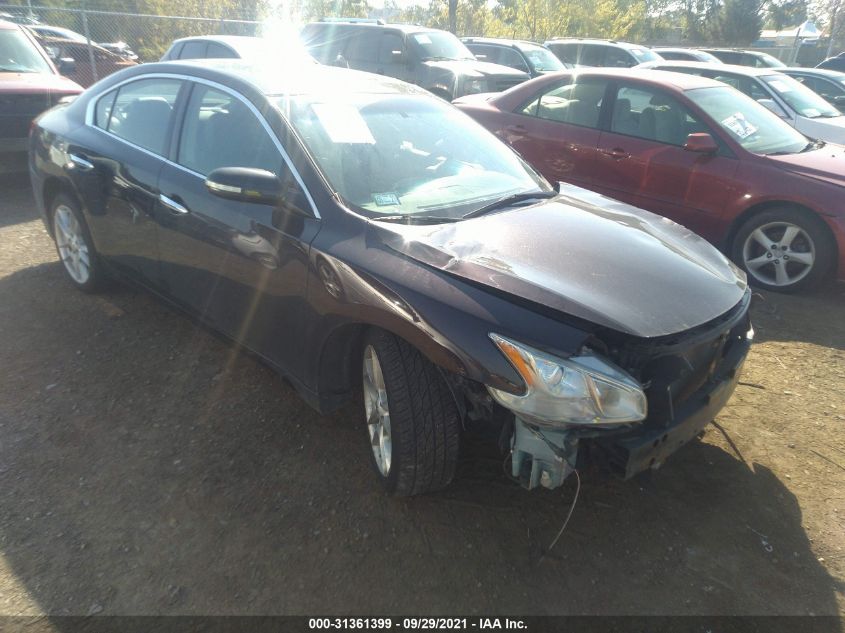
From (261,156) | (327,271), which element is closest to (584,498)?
(327,271)

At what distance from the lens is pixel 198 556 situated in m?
2.46

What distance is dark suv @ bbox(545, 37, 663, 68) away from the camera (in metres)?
14.4

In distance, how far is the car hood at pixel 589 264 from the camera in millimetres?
2352

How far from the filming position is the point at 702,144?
17.7ft

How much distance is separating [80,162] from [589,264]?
10.9 feet

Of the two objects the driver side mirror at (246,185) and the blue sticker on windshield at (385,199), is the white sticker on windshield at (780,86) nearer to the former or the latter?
the blue sticker on windshield at (385,199)

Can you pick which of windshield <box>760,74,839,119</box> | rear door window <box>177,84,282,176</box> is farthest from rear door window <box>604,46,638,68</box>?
rear door window <box>177,84,282,176</box>

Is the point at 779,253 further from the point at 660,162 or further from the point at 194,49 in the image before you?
the point at 194,49

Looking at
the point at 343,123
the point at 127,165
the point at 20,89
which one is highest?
the point at 343,123

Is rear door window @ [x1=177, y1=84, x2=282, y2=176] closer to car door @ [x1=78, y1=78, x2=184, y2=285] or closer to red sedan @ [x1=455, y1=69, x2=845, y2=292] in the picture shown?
car door @ [x1=78, y1=78, x2=184, y2=285]

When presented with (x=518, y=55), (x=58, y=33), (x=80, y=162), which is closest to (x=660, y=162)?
(x=80, y=162)

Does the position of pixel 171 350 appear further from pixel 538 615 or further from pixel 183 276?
pixel 538 615

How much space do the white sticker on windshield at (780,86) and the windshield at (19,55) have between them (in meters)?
8.92

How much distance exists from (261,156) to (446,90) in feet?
26.6
